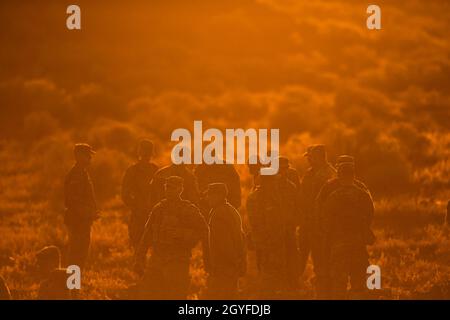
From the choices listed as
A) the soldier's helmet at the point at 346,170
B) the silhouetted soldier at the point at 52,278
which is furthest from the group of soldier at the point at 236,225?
the silhouetted soldier at the point at 52,278

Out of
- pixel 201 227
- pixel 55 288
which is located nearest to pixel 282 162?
pixel 201 227

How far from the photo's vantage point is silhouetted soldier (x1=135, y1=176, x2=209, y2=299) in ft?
40.6

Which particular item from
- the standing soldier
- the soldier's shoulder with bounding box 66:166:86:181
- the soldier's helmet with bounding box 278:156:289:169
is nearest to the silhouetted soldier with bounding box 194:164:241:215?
the soldier's helmet with bounding box 278:156:289:169

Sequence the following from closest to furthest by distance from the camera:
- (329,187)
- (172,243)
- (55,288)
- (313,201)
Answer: (55,288) < (172,243) < (329,187) < (313,201)

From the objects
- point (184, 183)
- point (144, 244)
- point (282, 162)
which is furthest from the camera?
point (184, 183)

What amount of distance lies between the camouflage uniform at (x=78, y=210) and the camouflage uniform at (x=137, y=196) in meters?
0.89

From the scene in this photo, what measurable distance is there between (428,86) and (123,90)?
15.1m

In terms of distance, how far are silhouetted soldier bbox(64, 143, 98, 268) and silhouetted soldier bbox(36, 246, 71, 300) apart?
10.1 feet

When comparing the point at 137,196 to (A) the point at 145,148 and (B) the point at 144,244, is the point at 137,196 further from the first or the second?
(B) the point at 144,244

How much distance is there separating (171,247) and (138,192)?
3404 mm

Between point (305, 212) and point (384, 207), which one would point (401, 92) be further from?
point (305, 212)

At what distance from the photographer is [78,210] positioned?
1478 cm

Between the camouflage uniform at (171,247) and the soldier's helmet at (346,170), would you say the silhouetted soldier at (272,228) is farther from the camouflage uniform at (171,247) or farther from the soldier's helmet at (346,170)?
the camouflage uniform at (171,247)

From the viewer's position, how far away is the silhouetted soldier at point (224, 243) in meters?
12.6
